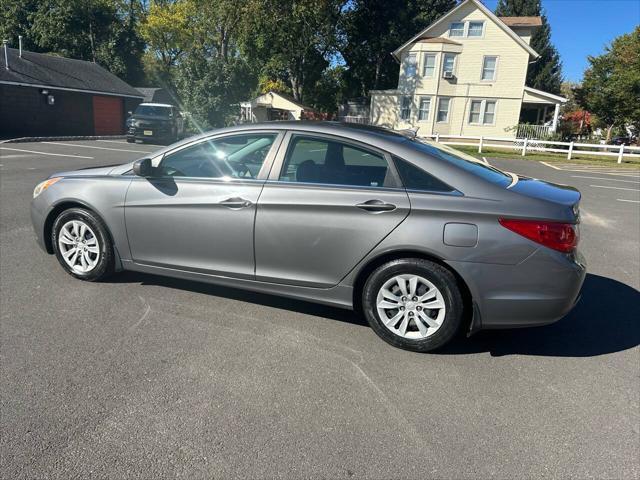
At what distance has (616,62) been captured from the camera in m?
30.2

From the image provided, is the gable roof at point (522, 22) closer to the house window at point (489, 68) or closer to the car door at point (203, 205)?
the house window at point (489, 68)

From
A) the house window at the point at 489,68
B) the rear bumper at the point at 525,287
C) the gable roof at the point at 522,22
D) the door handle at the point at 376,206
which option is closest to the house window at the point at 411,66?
the house window at the point at 489,68

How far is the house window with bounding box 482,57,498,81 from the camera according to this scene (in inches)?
1231

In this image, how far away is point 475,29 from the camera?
31.2 m

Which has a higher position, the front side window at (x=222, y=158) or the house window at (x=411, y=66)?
the house window at (x=411, y=66)

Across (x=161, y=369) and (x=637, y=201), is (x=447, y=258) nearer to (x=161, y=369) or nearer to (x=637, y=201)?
(x=161, y=369)

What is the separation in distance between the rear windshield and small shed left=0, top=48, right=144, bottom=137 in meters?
26.6

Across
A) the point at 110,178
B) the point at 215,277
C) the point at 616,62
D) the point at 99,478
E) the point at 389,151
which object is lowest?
the point at 99,478

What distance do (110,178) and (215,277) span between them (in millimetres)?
1387

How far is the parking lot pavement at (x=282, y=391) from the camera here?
2377 millimetres

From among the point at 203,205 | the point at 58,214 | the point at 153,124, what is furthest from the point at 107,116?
the point at 203,205

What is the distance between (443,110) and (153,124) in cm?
1979

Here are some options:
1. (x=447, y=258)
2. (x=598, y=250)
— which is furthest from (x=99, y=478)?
(x=598, y=250)

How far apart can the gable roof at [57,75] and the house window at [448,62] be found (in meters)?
21.1
